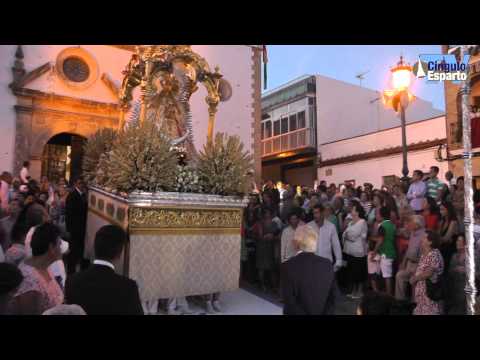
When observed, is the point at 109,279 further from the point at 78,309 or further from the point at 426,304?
the point at 426,304

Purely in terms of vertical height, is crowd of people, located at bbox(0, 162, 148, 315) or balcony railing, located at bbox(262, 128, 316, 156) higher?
balcony railing, located at bbox(262, 128, 316, 156)

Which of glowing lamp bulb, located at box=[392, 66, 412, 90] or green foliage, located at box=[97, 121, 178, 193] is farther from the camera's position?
glowing lamp bulb, located at box=[392, 66, 412, 90]

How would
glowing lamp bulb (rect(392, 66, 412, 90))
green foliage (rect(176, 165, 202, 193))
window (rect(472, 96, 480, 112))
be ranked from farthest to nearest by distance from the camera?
1. window (rect(472, 96, 480, 112))
2. glowing lamp bulb (rect(392, 66, 412, 90))
3. green foliage (rect(176, 165, 202, 193))

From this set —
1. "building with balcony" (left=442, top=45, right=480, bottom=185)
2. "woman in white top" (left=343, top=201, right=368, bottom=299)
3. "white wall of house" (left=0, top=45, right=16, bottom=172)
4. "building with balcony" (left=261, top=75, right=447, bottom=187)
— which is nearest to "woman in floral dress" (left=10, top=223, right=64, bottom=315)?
"woman in white top" (left=343, top=201, right=368, bottom=299)

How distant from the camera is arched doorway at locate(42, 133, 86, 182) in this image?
14.3 m

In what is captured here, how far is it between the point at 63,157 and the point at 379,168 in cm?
1219

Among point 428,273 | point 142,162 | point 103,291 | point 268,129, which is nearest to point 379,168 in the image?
point 268,129

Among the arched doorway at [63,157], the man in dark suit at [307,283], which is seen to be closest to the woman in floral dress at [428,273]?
the man in dark suit at [307,283]

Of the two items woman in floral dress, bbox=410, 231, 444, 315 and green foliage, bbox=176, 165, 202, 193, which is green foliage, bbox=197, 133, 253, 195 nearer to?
green foliage, bbox=176, 165, 202, 193

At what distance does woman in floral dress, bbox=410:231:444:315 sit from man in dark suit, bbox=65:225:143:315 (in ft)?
12.0

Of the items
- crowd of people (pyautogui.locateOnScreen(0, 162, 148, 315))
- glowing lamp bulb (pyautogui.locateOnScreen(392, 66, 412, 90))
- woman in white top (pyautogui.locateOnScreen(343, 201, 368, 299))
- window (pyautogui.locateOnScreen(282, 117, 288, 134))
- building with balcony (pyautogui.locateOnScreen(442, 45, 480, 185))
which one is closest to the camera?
crowd of people (pyautogui.locateOnScreen(0, 162, 148, 315))

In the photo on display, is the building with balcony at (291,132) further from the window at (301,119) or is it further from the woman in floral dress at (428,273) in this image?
the woman in floral dress at (428,273)

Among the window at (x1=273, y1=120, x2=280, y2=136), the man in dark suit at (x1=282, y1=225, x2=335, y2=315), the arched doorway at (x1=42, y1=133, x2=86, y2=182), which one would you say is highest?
the window at (x1=273, y1=120, x2=280, y2=136)

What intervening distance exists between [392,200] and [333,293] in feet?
13.8
